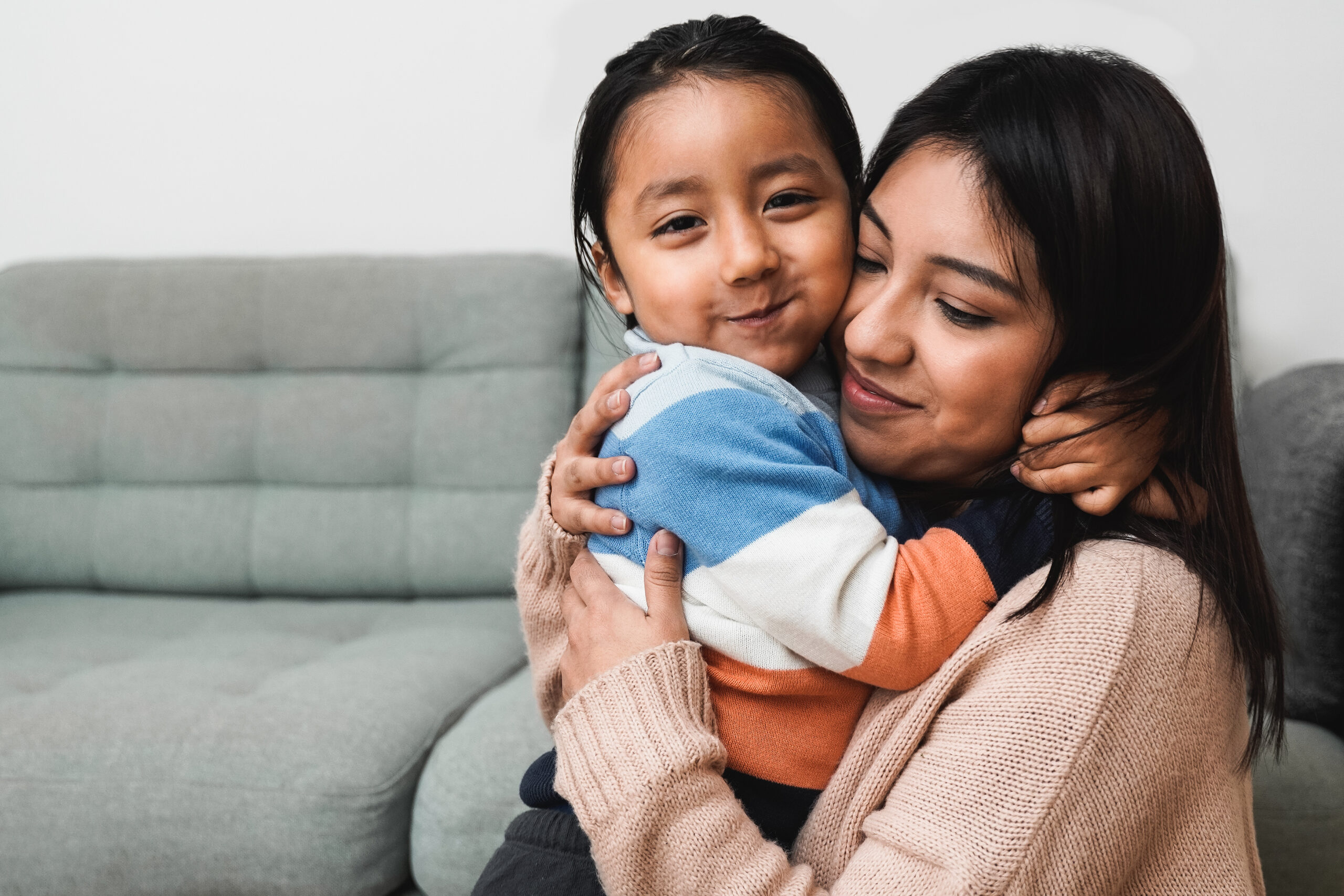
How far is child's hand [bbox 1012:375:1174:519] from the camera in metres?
0.79

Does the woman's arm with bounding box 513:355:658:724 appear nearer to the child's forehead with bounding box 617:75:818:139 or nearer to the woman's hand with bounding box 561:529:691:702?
the woman's hand with bounding box 561:529:691:702

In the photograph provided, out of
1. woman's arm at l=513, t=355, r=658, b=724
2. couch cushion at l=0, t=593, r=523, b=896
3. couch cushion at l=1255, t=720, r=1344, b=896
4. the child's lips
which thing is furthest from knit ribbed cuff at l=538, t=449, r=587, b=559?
couch cushion at l=1255, t=720, r=1344, b=896

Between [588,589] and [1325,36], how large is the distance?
2.01 m

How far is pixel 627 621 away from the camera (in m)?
0.84

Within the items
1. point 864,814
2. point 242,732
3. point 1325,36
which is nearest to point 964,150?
point 864,814

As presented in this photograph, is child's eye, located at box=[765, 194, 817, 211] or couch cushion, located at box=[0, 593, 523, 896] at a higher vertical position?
child's eye, located at box=[765, 194, 817, 211]

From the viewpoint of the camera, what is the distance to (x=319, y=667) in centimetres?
156

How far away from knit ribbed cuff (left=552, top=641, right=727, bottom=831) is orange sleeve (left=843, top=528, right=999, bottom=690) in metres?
0.14

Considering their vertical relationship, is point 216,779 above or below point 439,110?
below

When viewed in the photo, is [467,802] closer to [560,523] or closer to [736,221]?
[560,523]

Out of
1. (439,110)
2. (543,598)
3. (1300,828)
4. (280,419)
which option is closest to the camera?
(543,598)

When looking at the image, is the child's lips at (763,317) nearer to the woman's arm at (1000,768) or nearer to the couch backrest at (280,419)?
the woman's arm at (1000,768)

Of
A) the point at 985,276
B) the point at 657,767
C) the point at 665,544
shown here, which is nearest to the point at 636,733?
the point at 657,767

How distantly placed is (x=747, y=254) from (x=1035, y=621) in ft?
1.40
